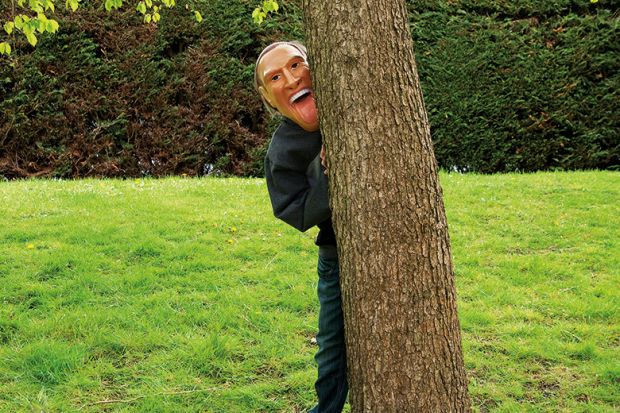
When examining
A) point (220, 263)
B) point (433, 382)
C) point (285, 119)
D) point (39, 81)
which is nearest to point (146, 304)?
point (220, 263)

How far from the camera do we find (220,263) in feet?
16.8

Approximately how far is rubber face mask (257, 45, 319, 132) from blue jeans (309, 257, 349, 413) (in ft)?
1.92

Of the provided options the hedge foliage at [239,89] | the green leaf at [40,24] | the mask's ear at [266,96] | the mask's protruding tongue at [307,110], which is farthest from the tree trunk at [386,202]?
the hedge foliage at [239,89]

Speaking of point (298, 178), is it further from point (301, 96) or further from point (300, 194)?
point (301, 96)

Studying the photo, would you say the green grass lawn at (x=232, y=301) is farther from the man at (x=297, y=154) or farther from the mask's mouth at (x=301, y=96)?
the mask's mouth at (x=301, y=96)

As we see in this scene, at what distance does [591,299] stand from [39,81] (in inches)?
304

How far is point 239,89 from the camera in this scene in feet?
30.7

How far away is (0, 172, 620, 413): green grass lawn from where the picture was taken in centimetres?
346

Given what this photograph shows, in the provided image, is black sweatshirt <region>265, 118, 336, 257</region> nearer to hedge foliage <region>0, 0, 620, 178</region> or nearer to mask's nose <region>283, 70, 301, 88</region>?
mask's nose <region>283, 70, 301, 88</region>

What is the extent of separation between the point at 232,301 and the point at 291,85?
237cm

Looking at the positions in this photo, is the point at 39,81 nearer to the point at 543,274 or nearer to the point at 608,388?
the point at 543,274

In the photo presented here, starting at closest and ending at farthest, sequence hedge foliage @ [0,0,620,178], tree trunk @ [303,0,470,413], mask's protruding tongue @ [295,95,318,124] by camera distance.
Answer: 1. tree trunk @ [303,0,470,413]
2. mask's protruding tongue @ [295,95,318,124]
3. hedge foliage @ [0,0,620,178]

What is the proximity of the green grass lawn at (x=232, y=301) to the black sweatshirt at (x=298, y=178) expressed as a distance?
53.1 inches

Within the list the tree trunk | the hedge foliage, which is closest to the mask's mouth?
the tree trunk
